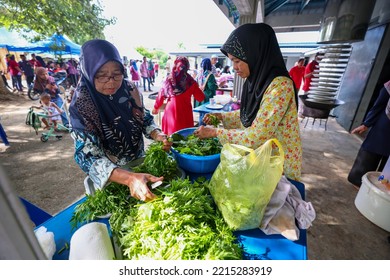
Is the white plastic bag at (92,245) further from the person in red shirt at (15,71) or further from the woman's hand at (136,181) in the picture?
the person in red shirt at (15,71)

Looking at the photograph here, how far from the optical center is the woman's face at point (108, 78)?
52.9 inches

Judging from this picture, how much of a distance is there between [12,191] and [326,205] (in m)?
3.56

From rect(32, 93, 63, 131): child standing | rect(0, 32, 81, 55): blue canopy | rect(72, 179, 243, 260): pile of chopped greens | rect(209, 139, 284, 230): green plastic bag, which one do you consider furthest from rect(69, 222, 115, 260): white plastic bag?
rect(0, 32, 81, 55): blue canopy

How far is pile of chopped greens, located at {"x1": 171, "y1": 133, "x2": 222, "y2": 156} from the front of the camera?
1.46m

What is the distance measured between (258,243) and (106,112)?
51.8 inches

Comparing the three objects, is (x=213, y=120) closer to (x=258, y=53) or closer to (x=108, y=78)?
(x=258, y=53)

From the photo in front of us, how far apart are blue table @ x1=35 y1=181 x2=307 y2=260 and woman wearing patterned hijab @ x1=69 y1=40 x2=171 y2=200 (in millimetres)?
274

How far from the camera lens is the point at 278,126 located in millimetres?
1425

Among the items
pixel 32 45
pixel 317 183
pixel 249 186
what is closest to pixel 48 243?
pixel 249 186

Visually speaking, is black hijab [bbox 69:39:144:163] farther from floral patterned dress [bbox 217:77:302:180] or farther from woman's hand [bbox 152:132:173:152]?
floral patterned dress [bbox 217:77:302:180]

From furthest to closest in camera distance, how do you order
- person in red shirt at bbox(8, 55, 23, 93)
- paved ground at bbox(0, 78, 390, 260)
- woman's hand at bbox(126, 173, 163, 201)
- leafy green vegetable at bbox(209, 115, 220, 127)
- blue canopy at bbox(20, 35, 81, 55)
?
person in red shirt at bbox(8, 55, 23, 93) → blue canopy at bbox(20, 35, 81, 55) → paved ground at bbox(0, 78, 390, 260) → leafy green vegetable at bbox(209, 115, 220, 127) → woman's hand at bbox(126, 173, 163, 201)

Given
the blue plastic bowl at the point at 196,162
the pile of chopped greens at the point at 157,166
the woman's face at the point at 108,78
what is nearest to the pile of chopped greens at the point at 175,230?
the pile of chopped greens at the point at 157,166

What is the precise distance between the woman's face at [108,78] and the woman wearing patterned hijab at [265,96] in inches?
28.4
